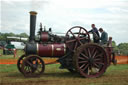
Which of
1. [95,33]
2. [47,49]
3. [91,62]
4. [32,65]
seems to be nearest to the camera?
[32,65]

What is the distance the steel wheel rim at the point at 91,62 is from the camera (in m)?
7.89

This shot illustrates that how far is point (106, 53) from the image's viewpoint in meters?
8.20

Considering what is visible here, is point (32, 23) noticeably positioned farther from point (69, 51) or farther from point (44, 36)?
point (69, 51)

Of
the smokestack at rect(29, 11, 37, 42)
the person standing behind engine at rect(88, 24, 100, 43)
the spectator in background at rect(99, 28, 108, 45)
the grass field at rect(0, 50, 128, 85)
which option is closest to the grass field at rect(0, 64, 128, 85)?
the grass field at rect(0, 50, 128, 85)

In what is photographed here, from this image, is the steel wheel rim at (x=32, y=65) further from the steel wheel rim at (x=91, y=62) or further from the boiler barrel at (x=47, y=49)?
the steel wheel rim at (x=91, y=62)

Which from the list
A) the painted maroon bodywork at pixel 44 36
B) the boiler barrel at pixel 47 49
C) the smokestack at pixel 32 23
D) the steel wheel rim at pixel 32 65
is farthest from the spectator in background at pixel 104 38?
the smokestack at pixel 32 23

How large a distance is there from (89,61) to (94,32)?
Answer: 4.94ft

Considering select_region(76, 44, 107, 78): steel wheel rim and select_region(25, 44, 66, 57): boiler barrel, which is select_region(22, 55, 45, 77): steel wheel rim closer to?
select_region(25, 44, 66, 57): boiler barrel

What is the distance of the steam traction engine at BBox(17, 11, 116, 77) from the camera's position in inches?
313

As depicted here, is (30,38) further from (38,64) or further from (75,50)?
(75,50)

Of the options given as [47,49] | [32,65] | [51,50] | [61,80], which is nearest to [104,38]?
[51,50]

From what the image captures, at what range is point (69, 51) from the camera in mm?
8250

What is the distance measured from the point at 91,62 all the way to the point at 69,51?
42.8 inches

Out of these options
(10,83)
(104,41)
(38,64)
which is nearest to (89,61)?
(104,41)
